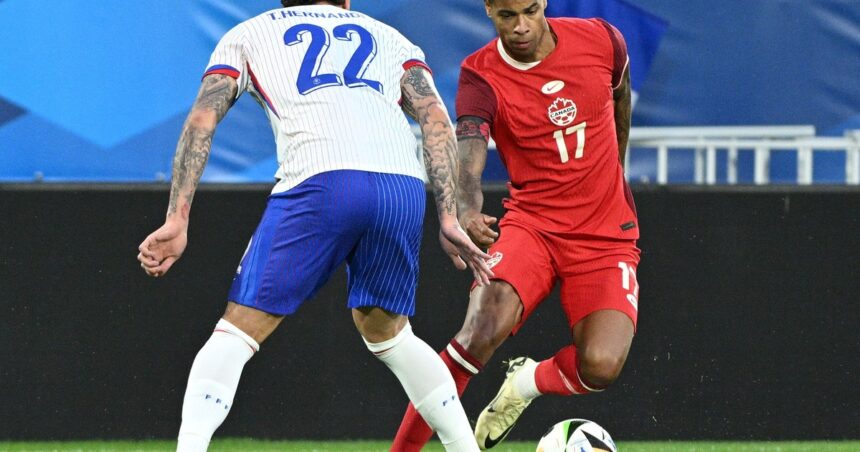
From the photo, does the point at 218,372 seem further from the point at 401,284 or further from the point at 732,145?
the point at 732,145

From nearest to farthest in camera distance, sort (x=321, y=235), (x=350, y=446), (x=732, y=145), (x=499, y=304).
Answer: (x=321, y=235) → (x=499, y=304) → (x=350, y=446) → (x=732, y=145)

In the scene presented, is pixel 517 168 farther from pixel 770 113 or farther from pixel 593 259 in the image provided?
pixel 770 113

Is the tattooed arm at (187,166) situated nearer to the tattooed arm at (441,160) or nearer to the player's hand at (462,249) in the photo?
the tattooed arm at (441,160)

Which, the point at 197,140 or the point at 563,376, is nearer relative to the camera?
the point at 197,140

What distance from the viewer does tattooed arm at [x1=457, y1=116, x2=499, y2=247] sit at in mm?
5113

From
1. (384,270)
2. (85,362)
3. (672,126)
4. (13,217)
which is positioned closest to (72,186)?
(13,217)

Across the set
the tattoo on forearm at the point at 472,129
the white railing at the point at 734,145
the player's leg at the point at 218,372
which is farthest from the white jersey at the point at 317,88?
the white railing at the point at 734,145

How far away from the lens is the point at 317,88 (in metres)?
4.57

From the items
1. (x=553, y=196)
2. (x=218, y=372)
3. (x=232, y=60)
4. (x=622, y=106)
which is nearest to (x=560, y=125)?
(x=553, y=196)

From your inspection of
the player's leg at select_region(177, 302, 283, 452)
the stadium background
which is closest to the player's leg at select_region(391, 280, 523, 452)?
the player's leg at select_region(177, 302, 283, 452)

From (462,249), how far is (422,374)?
0.50 meters

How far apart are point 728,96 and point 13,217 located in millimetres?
4409

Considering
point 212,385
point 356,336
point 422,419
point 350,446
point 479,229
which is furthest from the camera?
point 356,336

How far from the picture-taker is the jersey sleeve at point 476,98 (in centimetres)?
554
